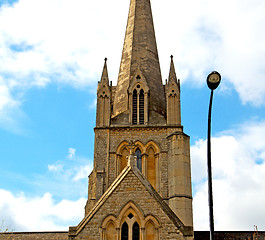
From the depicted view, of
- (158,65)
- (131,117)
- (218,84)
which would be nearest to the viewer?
(218,84)

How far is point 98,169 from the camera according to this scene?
28578mm

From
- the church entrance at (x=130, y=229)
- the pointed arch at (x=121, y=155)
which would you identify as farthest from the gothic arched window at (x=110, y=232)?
the pointed arch at (x=121, y=155)

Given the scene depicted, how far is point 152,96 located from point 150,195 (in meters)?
18.2

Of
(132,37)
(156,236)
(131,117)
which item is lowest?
(156,236)

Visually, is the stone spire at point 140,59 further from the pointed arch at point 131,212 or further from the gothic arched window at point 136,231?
the gothic arched window at point 136,231

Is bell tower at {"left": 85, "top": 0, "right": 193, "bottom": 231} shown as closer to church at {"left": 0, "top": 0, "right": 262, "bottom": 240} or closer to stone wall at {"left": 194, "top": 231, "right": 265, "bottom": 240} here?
church at {"left": 0, "top": 0, "right": 262, "bottom": 240}

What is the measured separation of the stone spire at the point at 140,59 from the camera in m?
32.3

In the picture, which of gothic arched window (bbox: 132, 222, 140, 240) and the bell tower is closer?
gothic arched window (bbox: 132, 222, 140, 240)

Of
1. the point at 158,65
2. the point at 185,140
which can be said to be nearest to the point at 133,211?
the point at 185,140

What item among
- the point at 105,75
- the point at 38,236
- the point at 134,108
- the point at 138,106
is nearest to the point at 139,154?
the point at 134,108

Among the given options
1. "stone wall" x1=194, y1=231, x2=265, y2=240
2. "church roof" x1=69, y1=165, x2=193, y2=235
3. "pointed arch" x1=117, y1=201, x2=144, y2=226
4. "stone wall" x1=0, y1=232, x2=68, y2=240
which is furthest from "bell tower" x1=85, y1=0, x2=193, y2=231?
"pointed arch" x1=117, y1=201, x2=144, y2=226

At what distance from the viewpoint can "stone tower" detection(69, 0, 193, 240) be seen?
562 inches

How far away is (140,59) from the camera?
111 feet

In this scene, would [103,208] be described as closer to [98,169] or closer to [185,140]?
[185,140]
